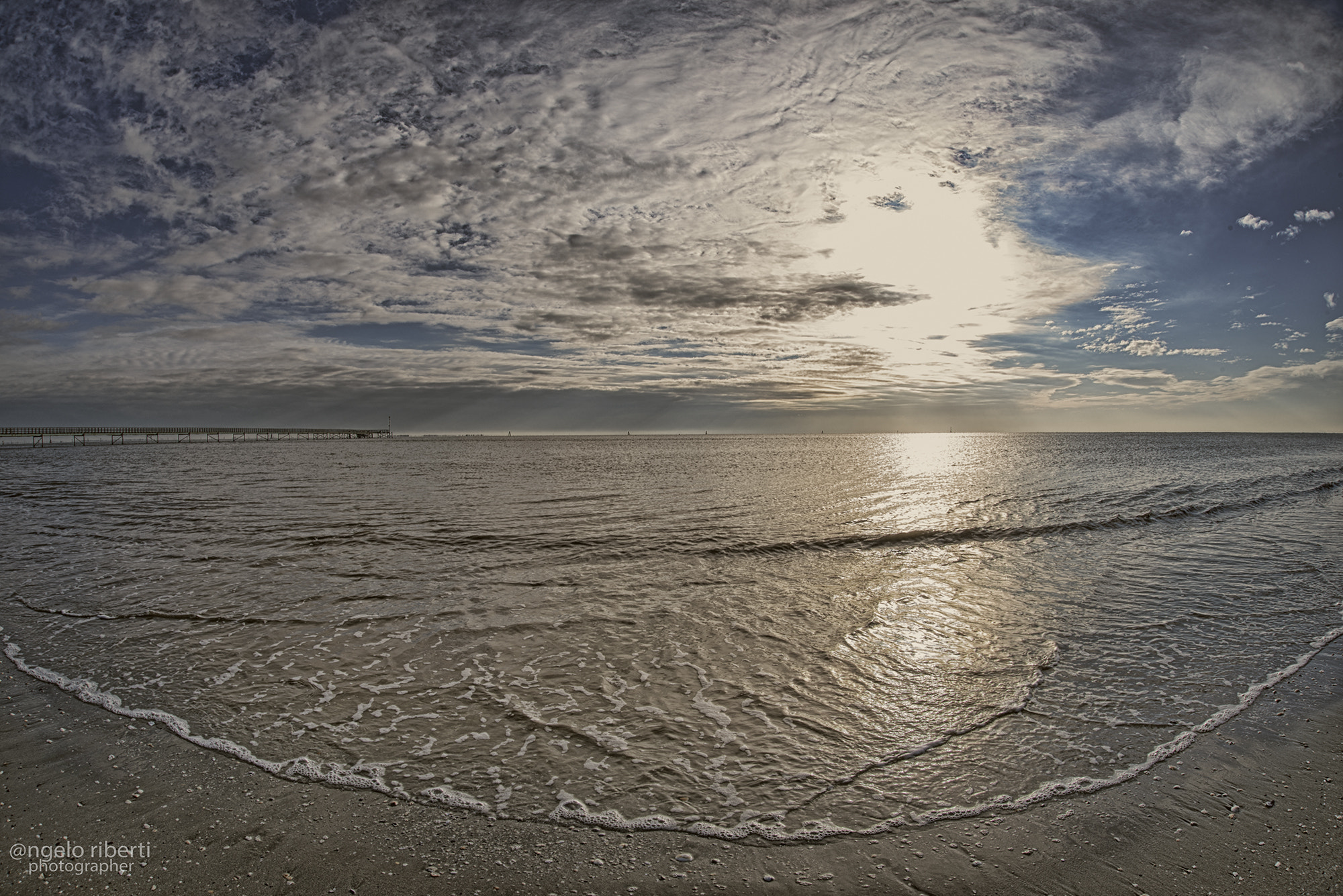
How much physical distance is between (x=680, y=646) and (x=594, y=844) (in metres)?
4.18

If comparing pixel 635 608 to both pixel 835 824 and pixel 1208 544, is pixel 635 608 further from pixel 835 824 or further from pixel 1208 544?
pixel 1208 544

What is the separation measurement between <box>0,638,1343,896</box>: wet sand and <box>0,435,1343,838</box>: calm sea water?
0.90 ft

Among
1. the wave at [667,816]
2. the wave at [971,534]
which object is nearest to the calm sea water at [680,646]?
the wave at [667,816]

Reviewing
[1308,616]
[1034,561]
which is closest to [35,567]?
[1034,561]

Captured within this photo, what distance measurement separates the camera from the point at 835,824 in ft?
14.9

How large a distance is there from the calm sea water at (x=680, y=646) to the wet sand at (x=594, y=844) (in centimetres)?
27

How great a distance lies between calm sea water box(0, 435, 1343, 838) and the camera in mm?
5258

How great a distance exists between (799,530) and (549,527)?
786 cm

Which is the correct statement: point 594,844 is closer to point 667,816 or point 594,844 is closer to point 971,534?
point 667,816

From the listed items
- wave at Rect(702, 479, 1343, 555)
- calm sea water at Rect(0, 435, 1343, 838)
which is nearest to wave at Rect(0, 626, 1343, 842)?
calm sea water at Rect(0, 435, 1343, 838)

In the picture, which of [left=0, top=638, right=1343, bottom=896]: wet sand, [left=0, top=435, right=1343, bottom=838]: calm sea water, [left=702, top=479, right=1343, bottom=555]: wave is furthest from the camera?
[left=702, top=479, right=1343, bottom=555]: wave

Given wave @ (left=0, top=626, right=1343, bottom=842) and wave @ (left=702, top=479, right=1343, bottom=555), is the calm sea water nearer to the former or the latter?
wave @ (left=0, top=626, right=1343, bottom=842)

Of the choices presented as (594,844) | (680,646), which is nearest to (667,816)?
(594,844)

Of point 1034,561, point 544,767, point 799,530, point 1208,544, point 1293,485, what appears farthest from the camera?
point 1293,485
